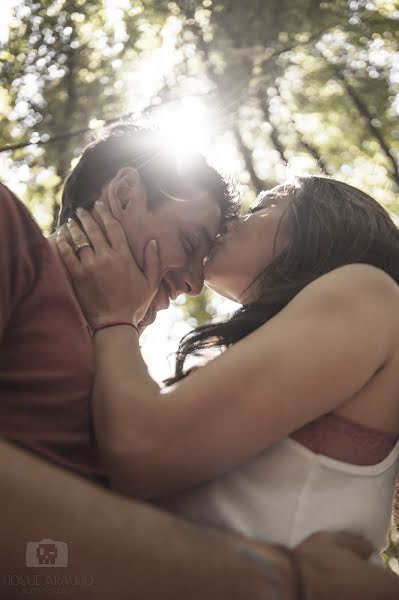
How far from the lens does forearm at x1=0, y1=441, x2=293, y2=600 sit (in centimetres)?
106

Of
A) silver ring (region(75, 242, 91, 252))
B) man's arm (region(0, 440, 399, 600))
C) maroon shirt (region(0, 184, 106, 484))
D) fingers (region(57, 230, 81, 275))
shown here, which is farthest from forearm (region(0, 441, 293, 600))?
silver ring (region(75, 242, 91, 252))

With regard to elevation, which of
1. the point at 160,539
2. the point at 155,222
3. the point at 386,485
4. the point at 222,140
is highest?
the point at 222,140

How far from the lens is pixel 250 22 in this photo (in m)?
6.70

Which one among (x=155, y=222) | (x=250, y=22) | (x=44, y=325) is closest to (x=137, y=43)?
(x=250, y=22)

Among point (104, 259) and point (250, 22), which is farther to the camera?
point (250, 22)

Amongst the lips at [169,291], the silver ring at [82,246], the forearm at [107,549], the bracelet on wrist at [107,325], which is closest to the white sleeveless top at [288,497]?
the forearm at [107,549]

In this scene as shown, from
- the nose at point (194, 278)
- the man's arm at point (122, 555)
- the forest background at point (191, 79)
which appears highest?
the forest background at point (191, 79)

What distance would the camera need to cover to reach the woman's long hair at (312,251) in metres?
2.30

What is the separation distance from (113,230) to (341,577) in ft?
5.28

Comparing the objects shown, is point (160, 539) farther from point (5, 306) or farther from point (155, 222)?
point (155, 222)

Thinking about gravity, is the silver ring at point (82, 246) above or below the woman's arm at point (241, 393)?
above

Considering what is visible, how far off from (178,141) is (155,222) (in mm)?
752

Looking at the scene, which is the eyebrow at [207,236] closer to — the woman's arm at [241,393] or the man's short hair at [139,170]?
the man's short hair at [139,170]

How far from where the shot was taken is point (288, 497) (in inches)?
67.2
